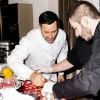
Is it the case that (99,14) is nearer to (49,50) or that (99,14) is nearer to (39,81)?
(39,81)

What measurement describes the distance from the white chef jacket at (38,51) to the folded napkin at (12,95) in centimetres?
62

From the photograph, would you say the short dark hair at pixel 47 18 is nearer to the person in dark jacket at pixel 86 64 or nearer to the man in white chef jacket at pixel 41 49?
the man in white chef jacket at pixel 41 49

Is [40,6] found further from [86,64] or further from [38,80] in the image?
[86,64]

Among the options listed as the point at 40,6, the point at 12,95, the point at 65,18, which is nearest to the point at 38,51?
the point at 65,18

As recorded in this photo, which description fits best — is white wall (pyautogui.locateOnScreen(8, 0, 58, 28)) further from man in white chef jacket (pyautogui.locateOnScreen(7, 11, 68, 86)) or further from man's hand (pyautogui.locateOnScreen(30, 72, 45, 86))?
man's hand (pyautogui.locateOnScreen(30, 72, 45, 86))

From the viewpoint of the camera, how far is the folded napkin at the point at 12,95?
1.78 m

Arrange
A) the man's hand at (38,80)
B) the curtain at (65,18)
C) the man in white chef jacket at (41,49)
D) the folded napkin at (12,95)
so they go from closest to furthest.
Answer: the folded napkin at (12,95)
the man's hand at (38,80)
the man in white chef jacket at (41,49)
the curtain at (65,18)

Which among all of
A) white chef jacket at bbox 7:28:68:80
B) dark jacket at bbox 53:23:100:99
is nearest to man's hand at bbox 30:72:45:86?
white chef jacket at bbox 7:28:68:80

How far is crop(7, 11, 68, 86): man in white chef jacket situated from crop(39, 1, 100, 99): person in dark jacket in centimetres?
65

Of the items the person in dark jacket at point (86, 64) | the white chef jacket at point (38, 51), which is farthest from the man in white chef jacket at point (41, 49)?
the person in dark jacket at point (86, 64)

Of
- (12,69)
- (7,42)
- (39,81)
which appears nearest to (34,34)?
(12,69)

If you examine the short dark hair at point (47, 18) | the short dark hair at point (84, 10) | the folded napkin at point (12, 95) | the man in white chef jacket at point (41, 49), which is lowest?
the folded napkin at point (12, 95)

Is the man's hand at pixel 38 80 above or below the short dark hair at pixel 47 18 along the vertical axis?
below

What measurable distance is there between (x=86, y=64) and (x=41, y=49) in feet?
4.15
